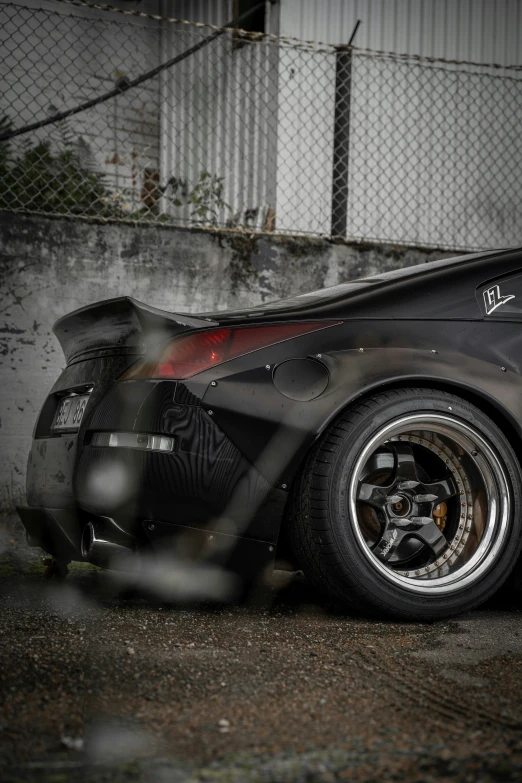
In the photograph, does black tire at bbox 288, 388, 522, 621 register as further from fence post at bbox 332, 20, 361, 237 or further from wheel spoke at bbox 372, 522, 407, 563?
fence post at bbox 332, 20, 361, 237

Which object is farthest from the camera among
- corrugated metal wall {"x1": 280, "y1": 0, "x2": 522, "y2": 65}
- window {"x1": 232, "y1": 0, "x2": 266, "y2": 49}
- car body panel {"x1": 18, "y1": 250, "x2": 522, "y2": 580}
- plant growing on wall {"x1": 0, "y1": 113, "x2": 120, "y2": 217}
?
window {"x1": 232, "y1": 0, "x2": 266, "y2": 49}

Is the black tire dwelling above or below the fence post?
below

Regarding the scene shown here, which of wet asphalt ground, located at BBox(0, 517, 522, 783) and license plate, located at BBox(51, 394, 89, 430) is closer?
wet asphalt ground, located at BBox(0, 517, 522, 783)

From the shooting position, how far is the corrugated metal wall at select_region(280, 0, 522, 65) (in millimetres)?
7258

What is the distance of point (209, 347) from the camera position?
3.03 m

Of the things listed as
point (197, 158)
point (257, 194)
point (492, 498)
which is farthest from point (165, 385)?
point (197, 158)

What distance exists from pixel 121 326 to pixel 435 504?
4.47ft

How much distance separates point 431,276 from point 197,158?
18.8ft

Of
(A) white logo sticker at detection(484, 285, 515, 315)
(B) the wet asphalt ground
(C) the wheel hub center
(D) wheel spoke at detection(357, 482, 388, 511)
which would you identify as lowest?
(B) the wet asphalt ground

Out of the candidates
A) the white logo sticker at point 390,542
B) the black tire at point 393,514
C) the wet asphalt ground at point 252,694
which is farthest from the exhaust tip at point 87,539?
the white logo sticker at point 390,542

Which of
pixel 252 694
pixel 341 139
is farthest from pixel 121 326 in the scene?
pixel 341 139

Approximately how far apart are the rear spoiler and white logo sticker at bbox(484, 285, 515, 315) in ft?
3.48

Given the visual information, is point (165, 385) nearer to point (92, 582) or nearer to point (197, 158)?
point (92, 582)

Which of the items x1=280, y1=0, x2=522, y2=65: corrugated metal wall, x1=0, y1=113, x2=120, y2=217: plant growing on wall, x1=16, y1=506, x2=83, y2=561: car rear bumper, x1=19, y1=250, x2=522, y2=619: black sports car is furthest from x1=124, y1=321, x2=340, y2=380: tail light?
x1=280, y1=0, x2=522, y2=65: corrugated metal wall
